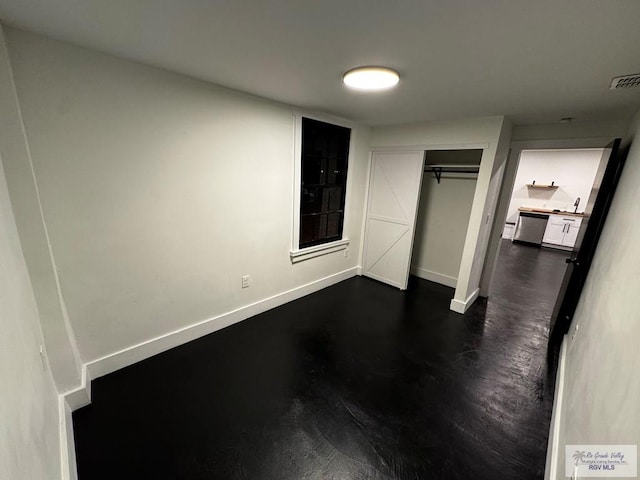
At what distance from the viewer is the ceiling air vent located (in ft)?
5.18

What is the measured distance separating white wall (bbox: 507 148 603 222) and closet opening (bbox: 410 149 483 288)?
10.5 ft

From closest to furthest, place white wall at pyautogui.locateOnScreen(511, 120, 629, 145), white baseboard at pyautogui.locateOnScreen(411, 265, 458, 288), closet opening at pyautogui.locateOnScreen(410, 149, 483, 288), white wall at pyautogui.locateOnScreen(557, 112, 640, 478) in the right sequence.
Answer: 1. white wall at pyautogui.locateOnScreen(557, 112, 640, 478)
2. white wall at pyautogui.locateOnScreen(511, 120, 629, 145)
3. closet opening at pyautogui.locateOnScreen(410, 149, 483, 288)
4. white baseboard at pyautogui.locateOnScreen(411, 265, 458, 288)

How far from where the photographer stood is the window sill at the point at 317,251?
3232 mm

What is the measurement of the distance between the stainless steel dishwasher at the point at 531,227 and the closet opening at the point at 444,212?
4.09m

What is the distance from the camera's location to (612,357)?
100 cm

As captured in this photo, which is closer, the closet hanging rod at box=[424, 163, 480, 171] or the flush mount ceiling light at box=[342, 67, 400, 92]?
the flush mount ceiling light at box=[342, 67, 400, 92]

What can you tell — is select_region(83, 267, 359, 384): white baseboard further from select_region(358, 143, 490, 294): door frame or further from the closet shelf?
the closet shelf

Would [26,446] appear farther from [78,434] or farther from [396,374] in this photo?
[396,374]

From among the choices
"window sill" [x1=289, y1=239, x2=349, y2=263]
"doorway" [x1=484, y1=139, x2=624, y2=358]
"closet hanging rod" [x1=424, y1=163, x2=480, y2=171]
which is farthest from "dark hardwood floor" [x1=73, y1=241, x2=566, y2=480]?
"doorway" [x1=484, y1=139, x2=624, y2=358]

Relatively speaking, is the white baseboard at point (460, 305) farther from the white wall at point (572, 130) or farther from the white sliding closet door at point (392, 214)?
the white wall at point (572, 130)

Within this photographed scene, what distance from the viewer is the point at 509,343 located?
2684 millimetres

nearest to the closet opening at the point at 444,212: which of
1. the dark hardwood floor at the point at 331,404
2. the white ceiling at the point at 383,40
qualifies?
the dark hardwood floor at the point at 331,404
